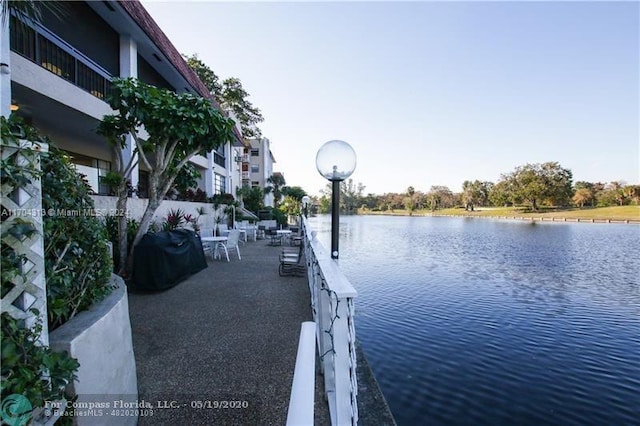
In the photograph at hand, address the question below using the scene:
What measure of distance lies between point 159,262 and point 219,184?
1400cm

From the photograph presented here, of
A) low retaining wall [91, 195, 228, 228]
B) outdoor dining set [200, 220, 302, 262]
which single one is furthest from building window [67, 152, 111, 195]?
outdoor dining set [200, 220, 302, 262]

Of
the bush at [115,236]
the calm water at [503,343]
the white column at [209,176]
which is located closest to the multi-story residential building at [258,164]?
the white column at [209,176]

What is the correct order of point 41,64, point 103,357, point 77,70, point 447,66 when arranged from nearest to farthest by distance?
point 103,357
point 41,64
point 77,70
point 447,66

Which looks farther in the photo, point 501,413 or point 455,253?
point 455,253

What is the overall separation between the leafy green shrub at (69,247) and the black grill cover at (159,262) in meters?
3.38

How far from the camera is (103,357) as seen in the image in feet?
6.50

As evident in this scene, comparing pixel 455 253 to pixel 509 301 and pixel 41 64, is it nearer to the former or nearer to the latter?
pixel 509 301

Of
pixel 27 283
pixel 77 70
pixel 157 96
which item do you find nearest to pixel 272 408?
pixel 27 283

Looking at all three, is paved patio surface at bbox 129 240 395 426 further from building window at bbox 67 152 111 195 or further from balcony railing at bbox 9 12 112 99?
balcony railing at bbox 9 12 112 99

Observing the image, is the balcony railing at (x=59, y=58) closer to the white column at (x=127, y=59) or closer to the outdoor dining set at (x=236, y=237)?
the white column at (x=127, y=59)

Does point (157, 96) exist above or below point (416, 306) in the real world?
above

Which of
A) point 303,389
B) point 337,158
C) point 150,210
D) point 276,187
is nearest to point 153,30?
point 150,210

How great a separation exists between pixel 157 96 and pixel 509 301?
9.53 m

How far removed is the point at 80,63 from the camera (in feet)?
23.8
